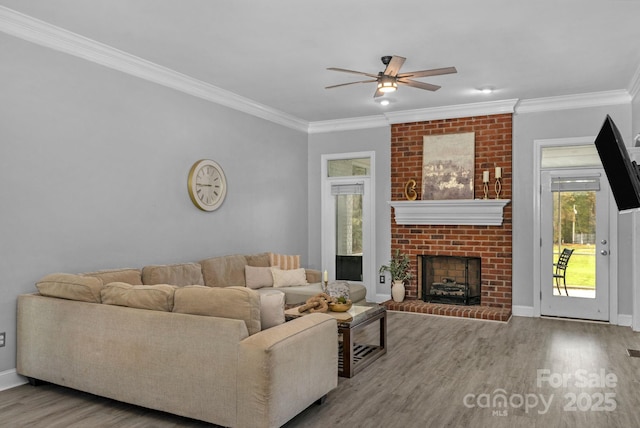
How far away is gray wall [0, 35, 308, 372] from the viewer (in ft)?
12.4

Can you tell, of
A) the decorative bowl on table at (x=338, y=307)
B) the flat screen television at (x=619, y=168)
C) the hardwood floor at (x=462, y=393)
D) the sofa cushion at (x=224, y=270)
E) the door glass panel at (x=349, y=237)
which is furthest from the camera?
the door glass panel at (x=349, y=237)

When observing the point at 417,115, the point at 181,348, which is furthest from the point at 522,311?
the point at 181,348

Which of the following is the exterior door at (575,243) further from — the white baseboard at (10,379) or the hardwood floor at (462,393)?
the white baseboard at (10,379)

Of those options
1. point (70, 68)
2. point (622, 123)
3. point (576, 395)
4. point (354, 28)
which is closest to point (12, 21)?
point (70, 68)

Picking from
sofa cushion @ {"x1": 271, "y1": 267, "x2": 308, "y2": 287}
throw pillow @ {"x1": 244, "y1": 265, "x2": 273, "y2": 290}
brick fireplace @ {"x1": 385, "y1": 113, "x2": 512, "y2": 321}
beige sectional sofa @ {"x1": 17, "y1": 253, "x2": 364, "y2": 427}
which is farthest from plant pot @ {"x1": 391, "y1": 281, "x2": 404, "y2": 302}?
beige sectional sofa @ {"x1": 17, "y1": 253, "x2": 364, "y2": 427}

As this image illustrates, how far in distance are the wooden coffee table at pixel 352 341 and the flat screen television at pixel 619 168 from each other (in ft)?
7.11

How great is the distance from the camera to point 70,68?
420 cm

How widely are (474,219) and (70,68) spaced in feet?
16.6

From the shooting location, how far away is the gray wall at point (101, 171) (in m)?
3.78

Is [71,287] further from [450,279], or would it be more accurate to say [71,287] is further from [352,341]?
[450,279]

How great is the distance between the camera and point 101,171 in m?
4.45

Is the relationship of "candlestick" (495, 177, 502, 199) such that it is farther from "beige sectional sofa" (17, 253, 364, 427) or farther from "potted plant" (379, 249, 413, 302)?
"beige sectional sofa" (17, 253, 364, 427)

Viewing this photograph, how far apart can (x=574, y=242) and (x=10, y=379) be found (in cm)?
614

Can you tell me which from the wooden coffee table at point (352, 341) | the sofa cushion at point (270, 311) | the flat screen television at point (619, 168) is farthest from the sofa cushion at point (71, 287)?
the flat screen television at point (619, 168)
